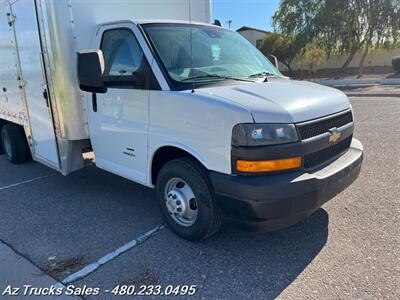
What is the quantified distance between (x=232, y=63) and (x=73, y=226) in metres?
2.51

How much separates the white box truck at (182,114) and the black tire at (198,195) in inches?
0.4

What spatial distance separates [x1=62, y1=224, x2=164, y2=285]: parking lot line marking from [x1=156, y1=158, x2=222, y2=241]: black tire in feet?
1.33

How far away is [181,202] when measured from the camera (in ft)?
11.3

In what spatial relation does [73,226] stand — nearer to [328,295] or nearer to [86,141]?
[86,141]

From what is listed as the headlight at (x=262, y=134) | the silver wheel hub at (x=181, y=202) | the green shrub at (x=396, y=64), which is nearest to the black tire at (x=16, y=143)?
the silver wheel hub at (x=181, y=202)

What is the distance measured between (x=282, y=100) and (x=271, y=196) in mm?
825

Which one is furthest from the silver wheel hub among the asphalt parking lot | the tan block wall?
the tan block wall

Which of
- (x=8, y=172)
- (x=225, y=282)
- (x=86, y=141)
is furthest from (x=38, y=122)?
(x=225, y=282)

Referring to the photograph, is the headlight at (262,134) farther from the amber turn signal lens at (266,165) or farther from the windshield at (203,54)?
the windshield at (203,54)

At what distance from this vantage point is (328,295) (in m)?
2.69

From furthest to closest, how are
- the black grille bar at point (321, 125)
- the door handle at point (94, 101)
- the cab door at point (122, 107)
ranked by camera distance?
the door handle at point (94, 101)
the cab door at point (122, 107)
the black grille bar at point (321, 125)

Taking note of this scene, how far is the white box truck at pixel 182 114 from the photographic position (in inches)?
112

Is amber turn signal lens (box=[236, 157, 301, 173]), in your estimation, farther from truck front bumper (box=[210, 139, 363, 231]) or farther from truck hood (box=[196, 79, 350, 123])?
truck hood (box=[196, 79, 350, 123])

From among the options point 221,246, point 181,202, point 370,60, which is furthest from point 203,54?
point 370,60
